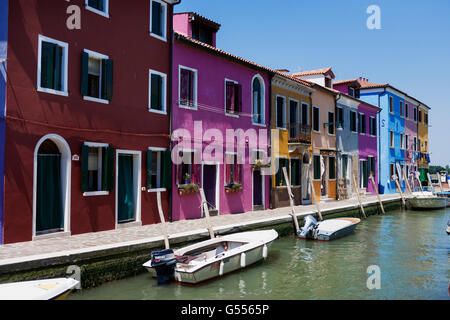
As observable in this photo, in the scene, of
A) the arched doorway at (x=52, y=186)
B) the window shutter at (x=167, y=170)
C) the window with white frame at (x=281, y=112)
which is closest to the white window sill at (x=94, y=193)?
the arched doorway at (x=52, y=186)

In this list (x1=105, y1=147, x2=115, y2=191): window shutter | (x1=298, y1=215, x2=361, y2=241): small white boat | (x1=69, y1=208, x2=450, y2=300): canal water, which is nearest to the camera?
(x1=69, y1=208, x2=450, y2=300): canal water

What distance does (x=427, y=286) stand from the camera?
9273 mm

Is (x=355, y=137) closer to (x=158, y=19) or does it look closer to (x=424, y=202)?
(x=424, y=202)

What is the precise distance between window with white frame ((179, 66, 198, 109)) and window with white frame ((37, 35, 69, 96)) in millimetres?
4555

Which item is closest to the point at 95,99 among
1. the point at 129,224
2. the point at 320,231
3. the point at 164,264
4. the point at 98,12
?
the point at 98,12

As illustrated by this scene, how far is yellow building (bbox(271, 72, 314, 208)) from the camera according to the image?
1969 centimetres

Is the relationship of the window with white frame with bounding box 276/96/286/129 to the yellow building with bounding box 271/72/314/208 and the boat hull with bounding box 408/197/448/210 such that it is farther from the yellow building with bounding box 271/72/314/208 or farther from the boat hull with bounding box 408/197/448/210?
the boat hull with bounding box 408/197/448/210

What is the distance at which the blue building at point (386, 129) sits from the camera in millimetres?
32812

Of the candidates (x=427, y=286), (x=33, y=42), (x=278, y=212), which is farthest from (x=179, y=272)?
(x=278, y=212)

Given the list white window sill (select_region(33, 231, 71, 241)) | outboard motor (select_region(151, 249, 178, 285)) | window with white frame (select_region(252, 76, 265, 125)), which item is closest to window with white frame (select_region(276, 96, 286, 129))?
window with white frame (select_region(252, 76, 265, 125))

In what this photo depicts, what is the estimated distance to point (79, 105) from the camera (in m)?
11.0

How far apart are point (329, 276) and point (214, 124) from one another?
7.75 m
